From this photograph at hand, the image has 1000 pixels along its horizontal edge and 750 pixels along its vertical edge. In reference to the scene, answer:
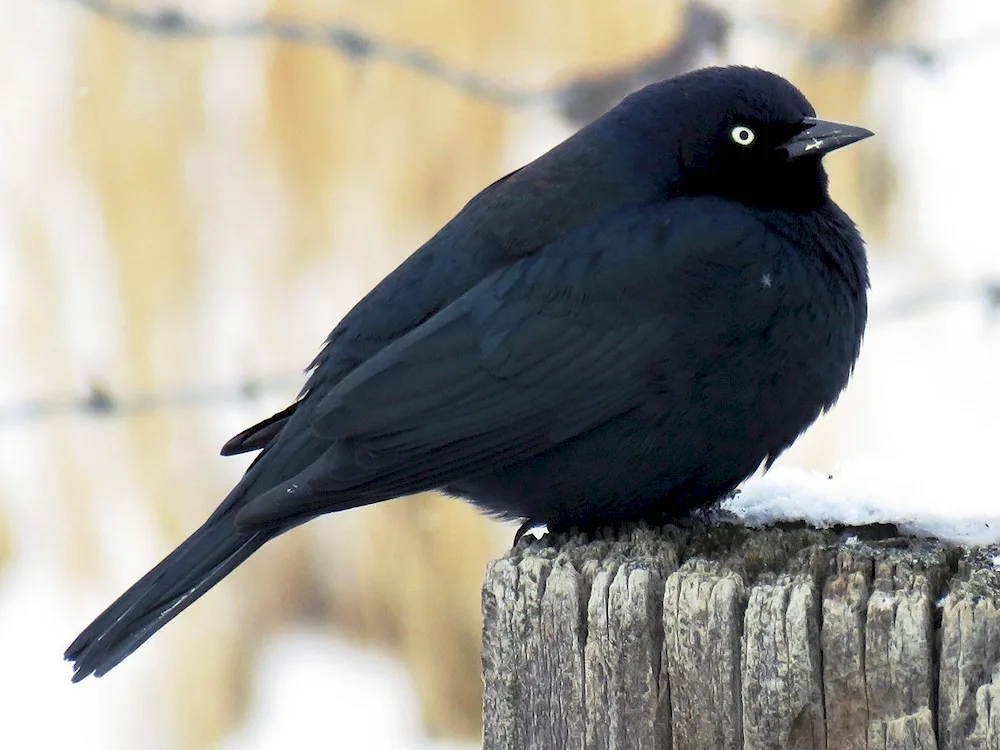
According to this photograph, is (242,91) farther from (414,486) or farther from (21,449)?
(414,486)

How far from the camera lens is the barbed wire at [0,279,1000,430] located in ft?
13.6

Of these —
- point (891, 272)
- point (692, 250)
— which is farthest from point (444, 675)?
point (692, 250)

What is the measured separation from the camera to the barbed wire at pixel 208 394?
4.13m

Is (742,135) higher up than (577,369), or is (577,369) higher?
(742,135)

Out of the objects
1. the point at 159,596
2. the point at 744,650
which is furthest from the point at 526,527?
the point at 744,650

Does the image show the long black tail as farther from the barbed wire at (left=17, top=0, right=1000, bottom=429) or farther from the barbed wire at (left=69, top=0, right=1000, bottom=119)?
the barbed wire at (left=69, top=0, right=1000, bottom=119)

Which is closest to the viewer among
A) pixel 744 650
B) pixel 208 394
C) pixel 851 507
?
pixel 744 650

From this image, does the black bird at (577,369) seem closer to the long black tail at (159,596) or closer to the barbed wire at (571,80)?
the long black tail at (159,596)

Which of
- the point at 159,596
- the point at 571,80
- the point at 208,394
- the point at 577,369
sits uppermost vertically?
the point at 571,80

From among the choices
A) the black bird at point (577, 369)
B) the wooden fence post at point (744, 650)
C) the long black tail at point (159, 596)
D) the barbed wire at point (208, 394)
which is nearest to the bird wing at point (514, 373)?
the black bird at point (577, 369)

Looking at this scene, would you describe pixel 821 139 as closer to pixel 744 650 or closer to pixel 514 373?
pixel 514 373

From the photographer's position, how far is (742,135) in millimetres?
2691

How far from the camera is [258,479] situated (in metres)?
2.66

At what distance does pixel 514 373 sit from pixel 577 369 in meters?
0.11
